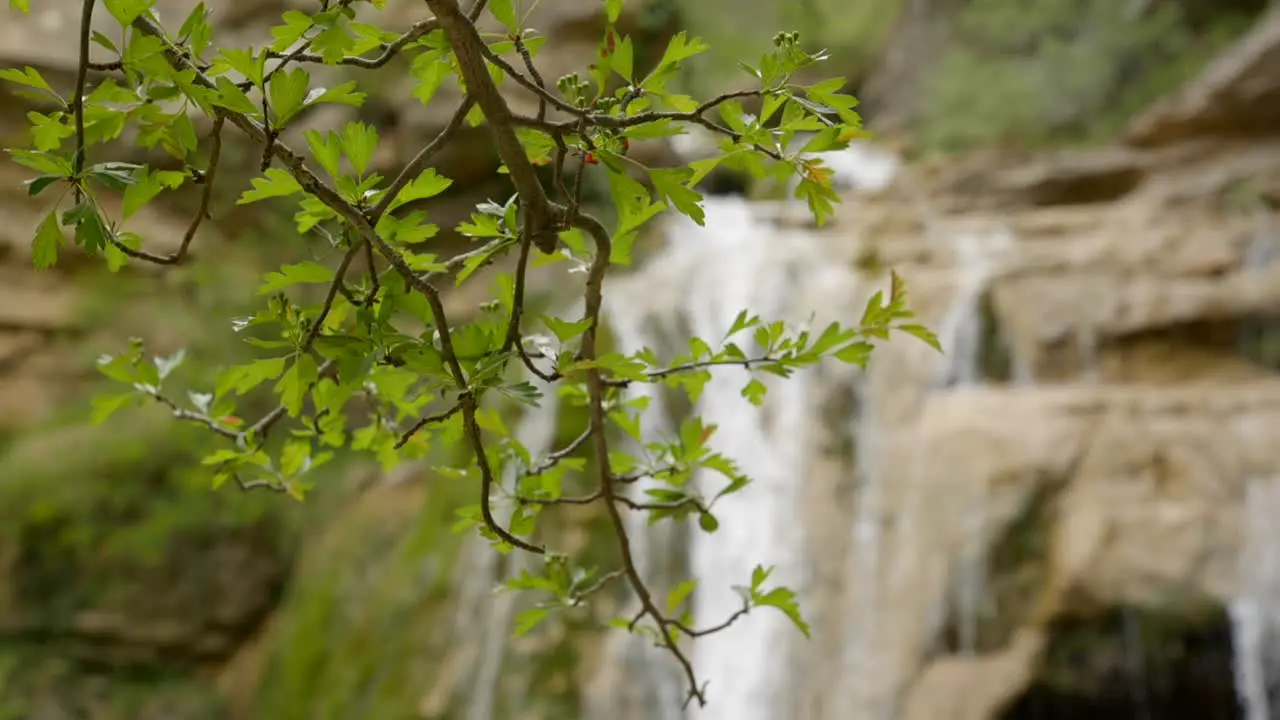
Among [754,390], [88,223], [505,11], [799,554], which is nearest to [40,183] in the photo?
[88,223]

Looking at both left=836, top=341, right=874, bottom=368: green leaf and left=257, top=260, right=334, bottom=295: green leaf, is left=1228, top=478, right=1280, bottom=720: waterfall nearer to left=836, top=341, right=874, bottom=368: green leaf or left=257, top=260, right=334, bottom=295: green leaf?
left=836, top=341, right=874, bottom=368: green leaf

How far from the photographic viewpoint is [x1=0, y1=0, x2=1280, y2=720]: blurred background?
347cm

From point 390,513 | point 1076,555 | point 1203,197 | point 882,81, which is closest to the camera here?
point 1076,555

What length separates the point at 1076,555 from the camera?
3.50 metres

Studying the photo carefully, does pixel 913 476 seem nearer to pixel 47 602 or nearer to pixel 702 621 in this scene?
pixel 702 621

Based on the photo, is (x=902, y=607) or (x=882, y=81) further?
(x=882, y=81)

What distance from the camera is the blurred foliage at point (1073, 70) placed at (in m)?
9.62

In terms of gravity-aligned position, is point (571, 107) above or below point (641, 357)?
above

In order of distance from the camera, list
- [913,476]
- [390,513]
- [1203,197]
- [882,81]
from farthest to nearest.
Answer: [882,81]
[1203,197]
[390,513]
[913,476]

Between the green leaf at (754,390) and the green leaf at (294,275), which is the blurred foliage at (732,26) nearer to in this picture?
the green leaf at (754,390)

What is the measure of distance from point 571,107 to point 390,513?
460 cm

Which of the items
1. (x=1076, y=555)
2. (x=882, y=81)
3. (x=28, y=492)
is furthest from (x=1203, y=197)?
(x=28, y=492)

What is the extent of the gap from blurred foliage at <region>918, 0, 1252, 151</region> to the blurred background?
6 cm

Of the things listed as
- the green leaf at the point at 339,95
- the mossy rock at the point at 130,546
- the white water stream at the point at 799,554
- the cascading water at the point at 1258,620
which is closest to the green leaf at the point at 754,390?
the green leaf at the point at 339,95
